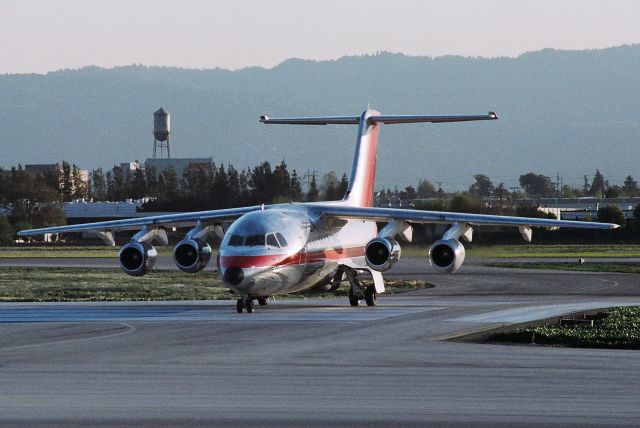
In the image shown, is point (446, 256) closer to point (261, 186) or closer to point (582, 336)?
point (582, 336)

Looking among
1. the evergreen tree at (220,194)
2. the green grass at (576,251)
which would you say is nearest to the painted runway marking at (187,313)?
the green grass at (576,251)

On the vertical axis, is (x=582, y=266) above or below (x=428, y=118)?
below

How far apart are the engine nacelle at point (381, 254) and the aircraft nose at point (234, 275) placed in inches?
195

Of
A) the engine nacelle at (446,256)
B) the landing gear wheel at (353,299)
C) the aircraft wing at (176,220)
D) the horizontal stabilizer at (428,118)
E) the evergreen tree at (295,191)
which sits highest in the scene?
the horizontal stabilizer at (428,118)

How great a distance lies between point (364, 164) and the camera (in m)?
48.2

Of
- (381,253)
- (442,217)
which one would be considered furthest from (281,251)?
(442,217)

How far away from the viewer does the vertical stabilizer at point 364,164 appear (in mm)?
47388

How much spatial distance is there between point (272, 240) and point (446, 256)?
565 cm

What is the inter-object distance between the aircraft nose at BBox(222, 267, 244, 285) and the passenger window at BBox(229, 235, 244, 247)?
0.89 meters

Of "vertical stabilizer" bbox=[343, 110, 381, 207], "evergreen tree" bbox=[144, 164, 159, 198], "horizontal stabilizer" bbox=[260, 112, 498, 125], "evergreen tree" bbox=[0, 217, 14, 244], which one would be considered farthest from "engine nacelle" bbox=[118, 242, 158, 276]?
"evergreen tree" bbox=[144, 164, 159, 198]

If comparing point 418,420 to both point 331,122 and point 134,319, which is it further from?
point 331,122

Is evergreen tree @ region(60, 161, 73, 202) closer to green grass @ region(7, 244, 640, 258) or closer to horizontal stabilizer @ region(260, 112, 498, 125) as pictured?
green grass @ region(7, 244, 640, 258)

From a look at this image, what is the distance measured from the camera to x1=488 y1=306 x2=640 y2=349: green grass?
2808cm

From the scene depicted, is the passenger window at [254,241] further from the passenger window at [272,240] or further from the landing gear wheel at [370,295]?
the landing gear wheel at [370,295]
